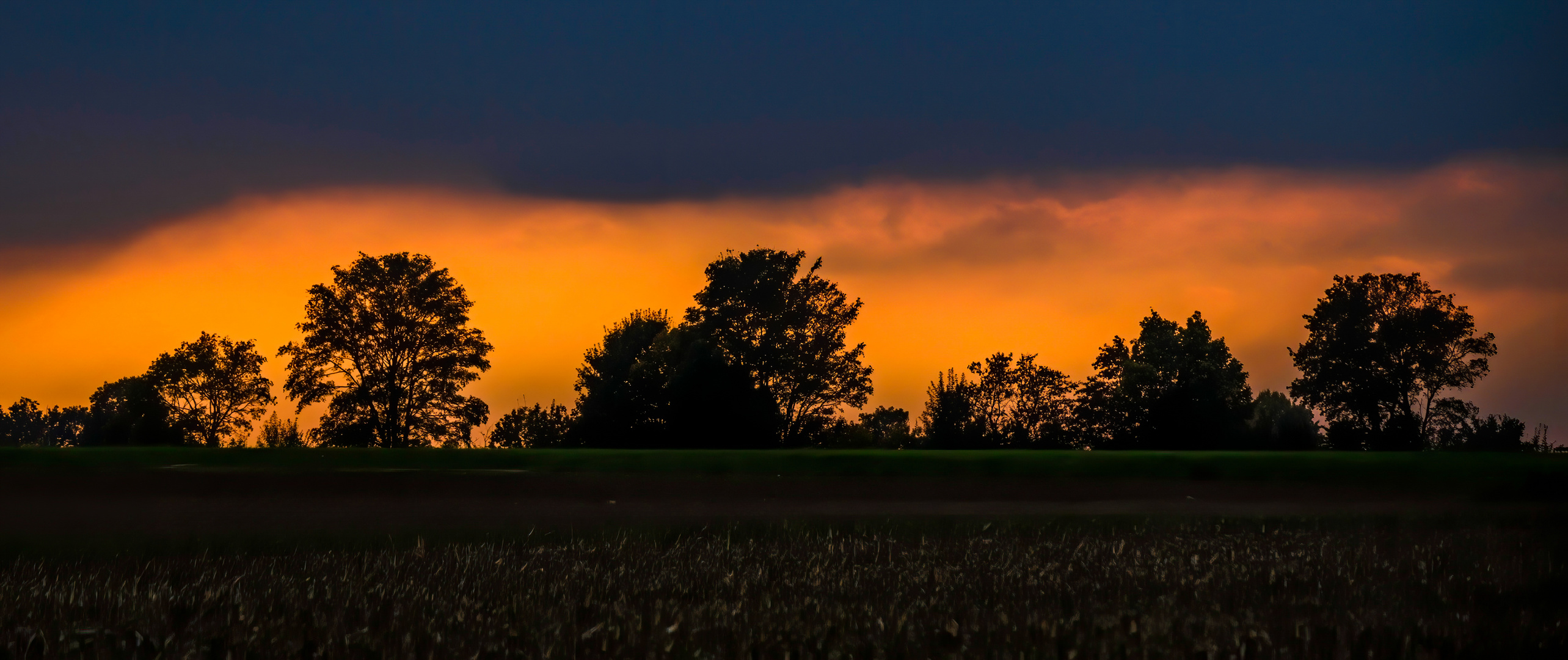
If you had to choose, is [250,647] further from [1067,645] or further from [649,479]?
[649,479]

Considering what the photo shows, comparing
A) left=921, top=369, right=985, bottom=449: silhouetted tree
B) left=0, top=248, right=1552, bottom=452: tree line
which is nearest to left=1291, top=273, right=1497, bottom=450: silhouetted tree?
left=0, top=248, right=1552, bottom=452: tree line

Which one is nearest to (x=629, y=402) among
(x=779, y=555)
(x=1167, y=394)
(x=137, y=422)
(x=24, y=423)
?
(x=137, y=422)

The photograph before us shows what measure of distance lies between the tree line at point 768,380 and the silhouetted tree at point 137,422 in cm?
24

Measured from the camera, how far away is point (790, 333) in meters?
51.0

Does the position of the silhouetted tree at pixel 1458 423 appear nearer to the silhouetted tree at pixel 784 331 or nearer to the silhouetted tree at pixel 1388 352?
the silhouetted tree at pixel 1388 352

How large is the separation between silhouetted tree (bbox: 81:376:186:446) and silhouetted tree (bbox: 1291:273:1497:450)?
2074 inches

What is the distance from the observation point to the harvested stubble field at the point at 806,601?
5434 millimetres

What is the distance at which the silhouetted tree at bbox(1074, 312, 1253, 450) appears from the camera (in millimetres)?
44188

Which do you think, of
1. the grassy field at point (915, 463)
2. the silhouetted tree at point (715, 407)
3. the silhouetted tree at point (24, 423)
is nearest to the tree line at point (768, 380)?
the silhouetted tree at point (715, 407)

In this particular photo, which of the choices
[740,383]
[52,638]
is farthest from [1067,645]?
[740,383]

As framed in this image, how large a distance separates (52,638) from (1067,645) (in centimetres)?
608

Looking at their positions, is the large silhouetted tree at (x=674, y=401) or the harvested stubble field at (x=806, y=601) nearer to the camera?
the harvested stubble field at (x=806, y=601)

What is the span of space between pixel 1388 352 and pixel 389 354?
5339 centimetres

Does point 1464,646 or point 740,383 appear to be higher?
point 740,383
